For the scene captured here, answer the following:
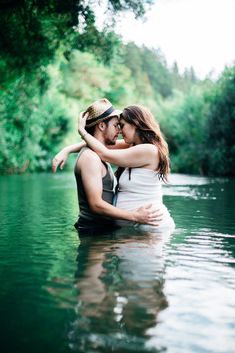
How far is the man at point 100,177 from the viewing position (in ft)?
21.5

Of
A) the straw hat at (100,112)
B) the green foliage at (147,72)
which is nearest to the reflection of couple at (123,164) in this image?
the straw hat at (100,112)

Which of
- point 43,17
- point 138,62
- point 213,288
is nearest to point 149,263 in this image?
point 213,288

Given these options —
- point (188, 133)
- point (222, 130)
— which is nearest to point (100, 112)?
point (222, 130)

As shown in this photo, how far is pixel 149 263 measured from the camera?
564 cm

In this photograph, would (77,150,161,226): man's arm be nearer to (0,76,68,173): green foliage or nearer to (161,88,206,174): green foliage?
(0,76,68,173): green foliage

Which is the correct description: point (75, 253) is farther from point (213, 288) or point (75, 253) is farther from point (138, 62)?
point (138, 62)

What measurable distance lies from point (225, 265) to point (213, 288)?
1089mm

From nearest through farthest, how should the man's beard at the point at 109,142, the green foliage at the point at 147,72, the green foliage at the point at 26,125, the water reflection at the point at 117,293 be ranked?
the water reflection at the point at 117,293
the man's beard at the point at 109,142
the green foliage at the point at 26,125
the green foliage at the point at 147,72

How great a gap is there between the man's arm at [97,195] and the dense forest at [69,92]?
14069 millimetres

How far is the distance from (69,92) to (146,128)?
2262 inches

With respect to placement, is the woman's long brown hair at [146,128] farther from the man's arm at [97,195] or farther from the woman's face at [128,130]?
the man's arm at [97,195]

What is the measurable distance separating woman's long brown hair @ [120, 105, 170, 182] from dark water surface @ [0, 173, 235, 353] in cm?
98

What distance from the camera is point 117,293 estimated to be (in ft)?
14.5

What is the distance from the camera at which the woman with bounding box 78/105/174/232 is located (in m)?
6.60
